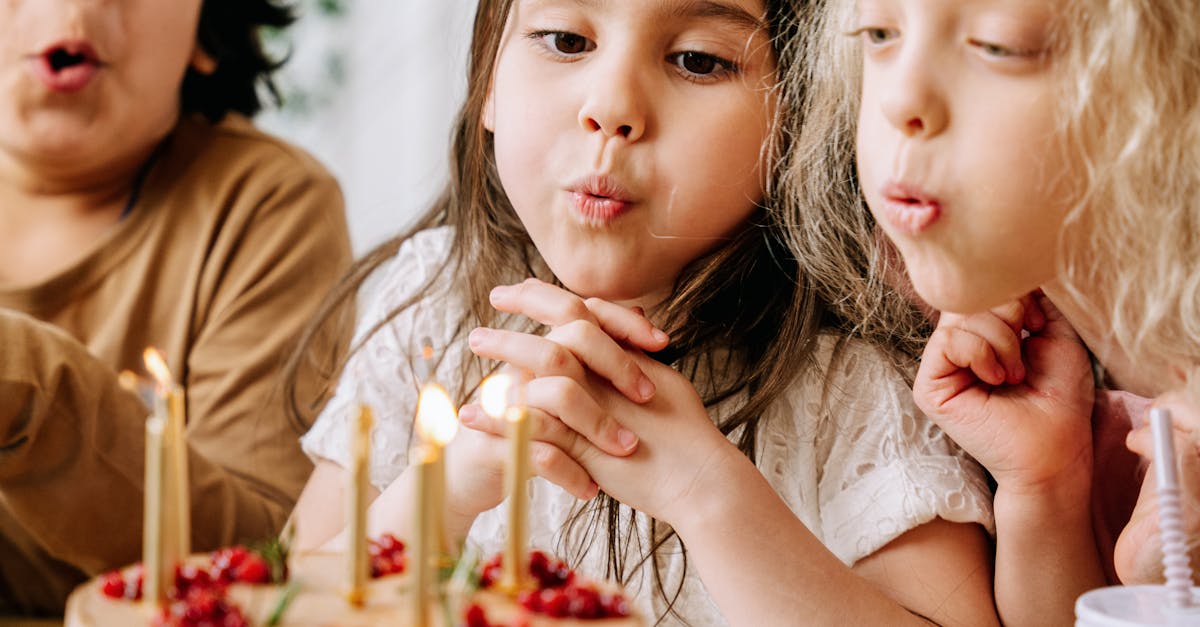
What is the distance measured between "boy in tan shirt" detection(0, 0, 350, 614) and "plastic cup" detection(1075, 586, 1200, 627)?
2.69ft

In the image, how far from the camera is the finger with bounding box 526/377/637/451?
2.81 feet

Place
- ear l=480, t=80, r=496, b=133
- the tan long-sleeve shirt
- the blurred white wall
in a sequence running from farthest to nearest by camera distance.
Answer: the blurred white wall → the tan long-sleeve shirt → ear l=480, t=80, r=496, b=133

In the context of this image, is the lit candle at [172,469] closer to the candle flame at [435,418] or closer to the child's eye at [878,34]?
the candle flame at [435,418]

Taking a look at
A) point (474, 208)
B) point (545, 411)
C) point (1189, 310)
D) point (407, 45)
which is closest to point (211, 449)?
point (474, 208)

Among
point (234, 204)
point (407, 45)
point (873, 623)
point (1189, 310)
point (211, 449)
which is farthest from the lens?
point (407, 45)

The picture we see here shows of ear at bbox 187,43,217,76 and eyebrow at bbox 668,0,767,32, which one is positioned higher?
eyebrow at bbox 668,0,767,32

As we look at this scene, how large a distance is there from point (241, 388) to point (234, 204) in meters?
0.23

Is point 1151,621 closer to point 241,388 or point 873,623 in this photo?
point 873,623

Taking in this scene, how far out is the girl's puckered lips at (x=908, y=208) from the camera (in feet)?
2.36

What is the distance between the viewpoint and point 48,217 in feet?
4.66

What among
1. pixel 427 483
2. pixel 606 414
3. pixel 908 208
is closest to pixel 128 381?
pixel 427 483

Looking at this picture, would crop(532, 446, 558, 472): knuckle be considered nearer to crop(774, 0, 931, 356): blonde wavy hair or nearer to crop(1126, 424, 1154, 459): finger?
crop(774, 0, 931, 356): blonde wavy hair

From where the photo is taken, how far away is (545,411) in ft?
2.85

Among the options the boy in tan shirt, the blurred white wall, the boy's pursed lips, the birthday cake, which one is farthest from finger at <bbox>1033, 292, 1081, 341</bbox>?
the blurred white wall
